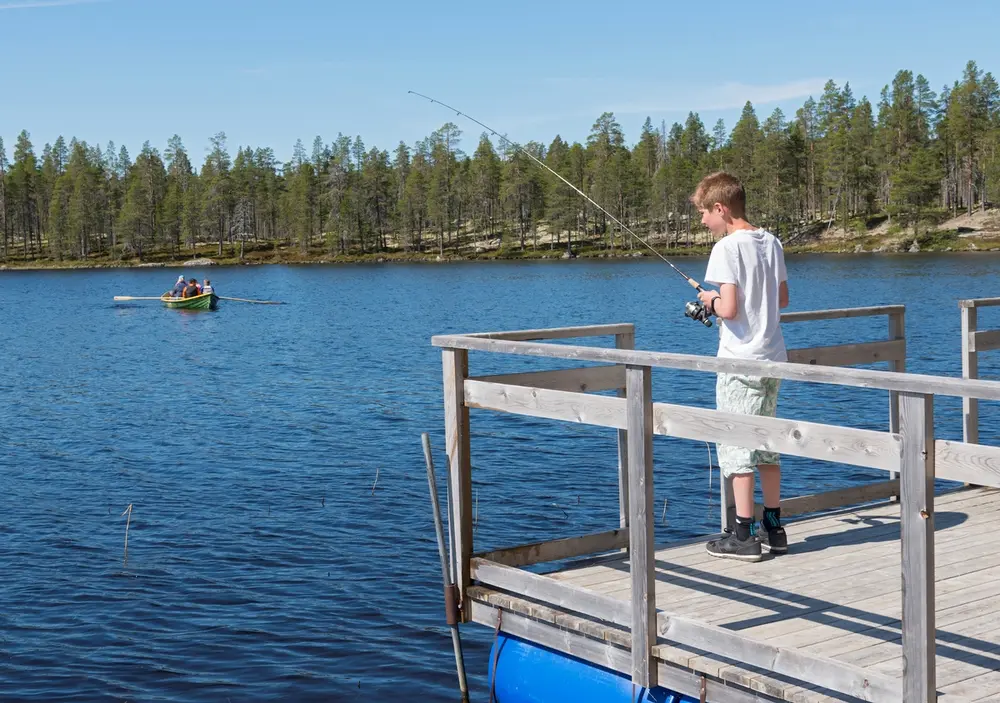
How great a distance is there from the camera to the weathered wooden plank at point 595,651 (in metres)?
5.23

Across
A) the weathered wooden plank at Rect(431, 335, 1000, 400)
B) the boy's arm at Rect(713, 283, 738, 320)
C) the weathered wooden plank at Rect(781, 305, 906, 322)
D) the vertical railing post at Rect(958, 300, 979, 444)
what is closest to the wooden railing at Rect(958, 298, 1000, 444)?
the vertical railing post at Rect(958, 300, 979, 444)

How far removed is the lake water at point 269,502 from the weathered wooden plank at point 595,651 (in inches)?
102

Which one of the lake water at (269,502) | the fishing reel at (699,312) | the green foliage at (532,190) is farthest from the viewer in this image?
the green foliage at (532,190)

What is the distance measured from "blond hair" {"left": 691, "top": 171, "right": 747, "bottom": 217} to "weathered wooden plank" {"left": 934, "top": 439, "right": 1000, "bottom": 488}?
253cm

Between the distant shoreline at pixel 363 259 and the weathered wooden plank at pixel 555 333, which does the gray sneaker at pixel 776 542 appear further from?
the distant shoreline at pixel 363 259

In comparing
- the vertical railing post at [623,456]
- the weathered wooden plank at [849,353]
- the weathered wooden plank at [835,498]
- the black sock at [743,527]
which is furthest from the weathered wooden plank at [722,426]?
the weathered wooden plank at [835,498]

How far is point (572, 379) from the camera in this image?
23.2ft

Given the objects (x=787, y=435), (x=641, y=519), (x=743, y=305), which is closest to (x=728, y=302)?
(x=743, y=305)

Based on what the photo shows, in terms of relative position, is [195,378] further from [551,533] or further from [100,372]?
[551,533]

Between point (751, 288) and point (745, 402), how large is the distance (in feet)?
2.10

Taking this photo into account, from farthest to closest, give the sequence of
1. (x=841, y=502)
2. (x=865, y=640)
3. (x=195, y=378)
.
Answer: (x=195, y=378) < (x=841, y=502) < (x=865, y=640)

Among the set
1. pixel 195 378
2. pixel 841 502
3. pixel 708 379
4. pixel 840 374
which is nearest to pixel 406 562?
pixel 841 502

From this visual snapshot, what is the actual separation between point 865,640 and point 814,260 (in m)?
104

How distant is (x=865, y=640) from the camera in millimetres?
5340
